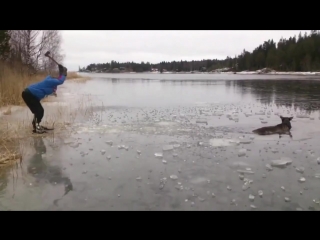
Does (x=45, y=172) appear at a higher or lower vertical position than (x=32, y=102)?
lower

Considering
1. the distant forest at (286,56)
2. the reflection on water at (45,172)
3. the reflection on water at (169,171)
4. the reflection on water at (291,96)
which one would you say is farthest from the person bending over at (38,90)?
the distant forest at (286,56)

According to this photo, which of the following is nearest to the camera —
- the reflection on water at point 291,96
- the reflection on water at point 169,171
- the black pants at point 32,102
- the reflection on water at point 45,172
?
the reflection on water at point 169,171

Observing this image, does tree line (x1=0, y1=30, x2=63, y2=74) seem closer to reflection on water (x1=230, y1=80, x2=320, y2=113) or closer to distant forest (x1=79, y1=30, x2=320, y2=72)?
reflection on water (x1=230, y1=80, x2=320, y2=113)

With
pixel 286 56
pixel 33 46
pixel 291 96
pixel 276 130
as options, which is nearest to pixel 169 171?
pixel 276 130

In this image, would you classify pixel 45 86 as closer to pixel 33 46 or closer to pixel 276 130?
pixel 276 130

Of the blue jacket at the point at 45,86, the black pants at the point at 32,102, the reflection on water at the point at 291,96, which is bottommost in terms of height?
the reflection on water at the point at 291,96

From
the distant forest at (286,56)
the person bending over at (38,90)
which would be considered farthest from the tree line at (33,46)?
the distant forest at (286,56)

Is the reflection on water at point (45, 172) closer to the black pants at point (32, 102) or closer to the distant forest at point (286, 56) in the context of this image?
the black pants at point (32, 102)

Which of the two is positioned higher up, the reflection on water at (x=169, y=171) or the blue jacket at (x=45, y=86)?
the blue jacket at (x=45, y=86)

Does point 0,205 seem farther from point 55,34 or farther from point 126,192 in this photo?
point 55,34

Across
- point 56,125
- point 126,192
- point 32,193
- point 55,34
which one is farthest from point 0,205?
point 55,34

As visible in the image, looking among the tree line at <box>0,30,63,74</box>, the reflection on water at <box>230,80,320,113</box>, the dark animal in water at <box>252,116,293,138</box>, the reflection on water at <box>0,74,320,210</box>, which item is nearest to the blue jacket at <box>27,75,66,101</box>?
the reflection on water at <box>0,74,320,210</box>

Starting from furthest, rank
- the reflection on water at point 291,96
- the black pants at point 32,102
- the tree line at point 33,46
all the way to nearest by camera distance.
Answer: the tree line at point 33,46 < the reflection on water at point 291,96 < the black pants at point 32,102

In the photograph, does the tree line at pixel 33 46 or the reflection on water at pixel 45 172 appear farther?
the tree line at pixel 33 46
